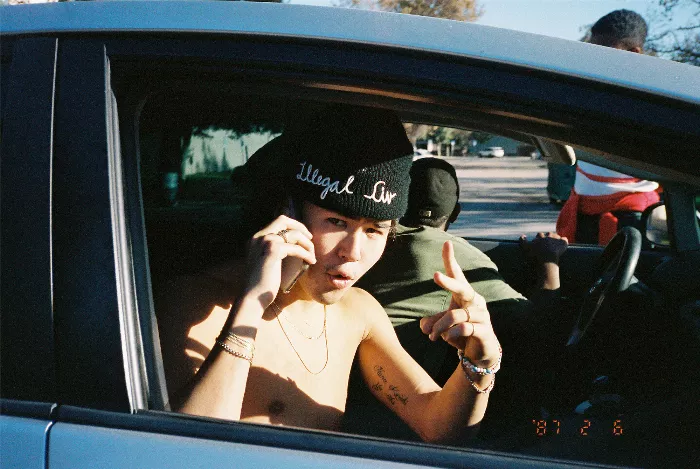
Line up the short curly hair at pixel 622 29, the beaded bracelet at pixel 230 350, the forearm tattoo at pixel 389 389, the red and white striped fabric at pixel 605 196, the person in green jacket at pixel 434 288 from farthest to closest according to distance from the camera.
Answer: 1. the red and white striped fabric at pixel 605 196
2. the short curly hair at pixel 622 29
3. the person in green jacket at pixel 434 288
4. the forearm tattoo at pixel 389 389
5. the beaded bracelet at pixel 230 350

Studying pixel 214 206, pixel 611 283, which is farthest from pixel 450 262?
pixel 611 283

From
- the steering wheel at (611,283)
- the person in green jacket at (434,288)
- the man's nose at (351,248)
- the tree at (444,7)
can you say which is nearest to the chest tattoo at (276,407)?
the man's nose at (351,248)

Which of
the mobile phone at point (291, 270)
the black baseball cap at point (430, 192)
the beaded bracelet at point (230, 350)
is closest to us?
the beaded bracelet at point (230, 350)

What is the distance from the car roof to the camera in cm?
109

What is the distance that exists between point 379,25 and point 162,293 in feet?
2.22

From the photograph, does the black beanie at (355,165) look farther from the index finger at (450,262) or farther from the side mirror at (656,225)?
the side mirror at (656,225)

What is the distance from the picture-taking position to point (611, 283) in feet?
7.90

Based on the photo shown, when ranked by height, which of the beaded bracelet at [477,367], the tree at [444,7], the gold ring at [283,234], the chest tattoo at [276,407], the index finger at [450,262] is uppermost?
the tree at [444,7]

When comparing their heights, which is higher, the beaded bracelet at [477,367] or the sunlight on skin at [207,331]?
the sunlight on skin at [207,331]

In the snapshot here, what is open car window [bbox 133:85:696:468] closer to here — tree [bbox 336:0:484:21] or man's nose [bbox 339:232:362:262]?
man's nose [bbox 339:232:362:262]

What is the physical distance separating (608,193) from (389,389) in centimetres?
238

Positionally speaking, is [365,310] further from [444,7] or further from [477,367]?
[444,7]

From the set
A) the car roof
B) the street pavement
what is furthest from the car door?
the street pavement

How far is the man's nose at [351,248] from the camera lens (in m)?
1.60
